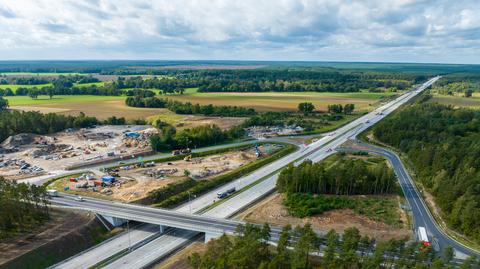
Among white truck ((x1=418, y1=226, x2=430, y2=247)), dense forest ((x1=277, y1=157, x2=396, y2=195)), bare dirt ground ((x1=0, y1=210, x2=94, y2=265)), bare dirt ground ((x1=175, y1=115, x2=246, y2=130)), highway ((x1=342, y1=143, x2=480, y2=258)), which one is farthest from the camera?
bare dirt ground ((x1=175, y1=115, x2=246, y2=130))

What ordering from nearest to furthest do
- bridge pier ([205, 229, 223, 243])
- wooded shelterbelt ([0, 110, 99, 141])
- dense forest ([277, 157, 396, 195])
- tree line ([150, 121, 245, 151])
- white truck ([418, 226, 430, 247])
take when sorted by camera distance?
white truck ([418, 226, 430, 247]), bridge pier ([205, 229, 223, 243]), dense forest ([277, 157, 396, 195]), tree line ([150, 121, 245, 151]), wooded shelterbelt ([0, 110, 99, 141])

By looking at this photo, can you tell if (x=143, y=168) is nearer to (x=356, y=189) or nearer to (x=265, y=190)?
(x=265, y=190)

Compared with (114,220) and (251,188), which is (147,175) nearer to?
(114,220)

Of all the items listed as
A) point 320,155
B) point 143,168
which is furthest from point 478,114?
point 143,168

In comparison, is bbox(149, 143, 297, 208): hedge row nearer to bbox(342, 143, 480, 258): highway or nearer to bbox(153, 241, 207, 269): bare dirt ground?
bbox(153, 241, 207, 269): bare dirt ground

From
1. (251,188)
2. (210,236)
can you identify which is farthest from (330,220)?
(210,236)

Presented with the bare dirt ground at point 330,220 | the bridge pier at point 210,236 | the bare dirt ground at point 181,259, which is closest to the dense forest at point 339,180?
the bare dirt ground at point 330,220

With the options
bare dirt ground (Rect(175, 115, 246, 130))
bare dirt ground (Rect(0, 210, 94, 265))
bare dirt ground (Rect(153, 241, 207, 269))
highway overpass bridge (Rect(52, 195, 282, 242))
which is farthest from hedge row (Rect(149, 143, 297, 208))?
bare dirt ground (Rect(175, 115, 246, 130))
